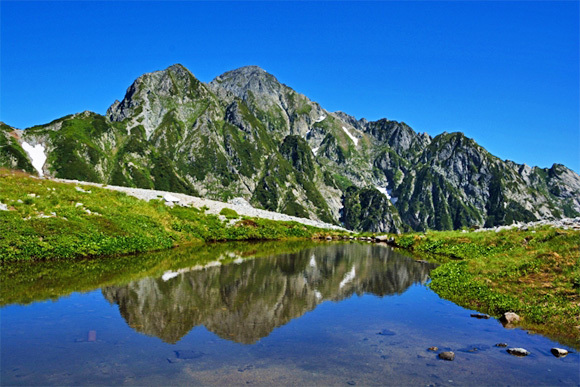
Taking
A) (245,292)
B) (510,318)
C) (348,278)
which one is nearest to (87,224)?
(245,292)

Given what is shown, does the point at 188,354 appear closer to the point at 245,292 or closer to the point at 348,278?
the point at 245,292

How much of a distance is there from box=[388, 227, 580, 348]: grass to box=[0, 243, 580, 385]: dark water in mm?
1486

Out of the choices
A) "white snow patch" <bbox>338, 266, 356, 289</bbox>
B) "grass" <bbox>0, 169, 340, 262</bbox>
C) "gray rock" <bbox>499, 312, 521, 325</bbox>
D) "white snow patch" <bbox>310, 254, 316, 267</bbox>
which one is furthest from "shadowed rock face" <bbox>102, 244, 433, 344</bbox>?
"grass" <bbox>0, 169, 340, 262</bbox>

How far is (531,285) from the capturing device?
69.5 feet

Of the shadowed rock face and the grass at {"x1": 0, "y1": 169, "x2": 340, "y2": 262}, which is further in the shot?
the grass at {"x1": 0, "y1": 169, "x2": 340, "y2": 262}

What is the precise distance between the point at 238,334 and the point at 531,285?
16407mm

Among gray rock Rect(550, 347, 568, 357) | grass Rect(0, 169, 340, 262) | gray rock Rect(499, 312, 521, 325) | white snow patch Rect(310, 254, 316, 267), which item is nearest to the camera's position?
gray rock Rect(550, 347, 568, 357)

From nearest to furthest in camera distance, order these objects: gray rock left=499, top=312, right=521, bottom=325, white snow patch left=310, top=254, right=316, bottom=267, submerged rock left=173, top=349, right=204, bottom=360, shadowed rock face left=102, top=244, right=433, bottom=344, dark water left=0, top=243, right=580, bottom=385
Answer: dark water left=0, top=243, right=580, bottom=385 < submerged rock left=173, top=349, right=204, bottom=360 < shadowed rock face left=102, top=244, right=433, bottom=344 < gray rock left=499, top=312, right=521, bottom=325 < white snow patch left=310, top=254, right=316, bottom=267

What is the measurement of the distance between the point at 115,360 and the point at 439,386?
31.0ft

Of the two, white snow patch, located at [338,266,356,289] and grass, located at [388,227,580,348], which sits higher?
grass, located at [388,227,580,348]

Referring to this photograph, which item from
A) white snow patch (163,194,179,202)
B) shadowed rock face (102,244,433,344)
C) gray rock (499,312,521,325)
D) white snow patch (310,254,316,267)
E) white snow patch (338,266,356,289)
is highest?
white snow patch (163,194,179,202)

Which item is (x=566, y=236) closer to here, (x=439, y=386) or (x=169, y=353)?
(x=439, y=386)

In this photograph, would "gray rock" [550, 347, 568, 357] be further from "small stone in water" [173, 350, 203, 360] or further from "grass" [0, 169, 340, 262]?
"grass" [0, 169, 340, 262]

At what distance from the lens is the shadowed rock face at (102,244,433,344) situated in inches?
612
